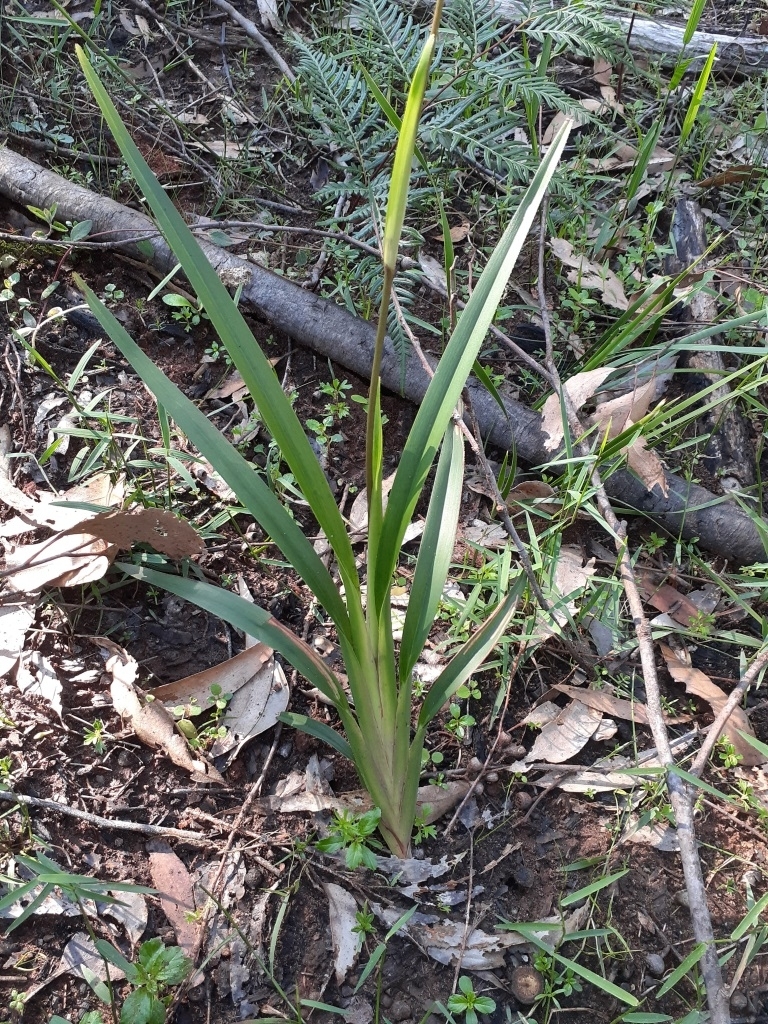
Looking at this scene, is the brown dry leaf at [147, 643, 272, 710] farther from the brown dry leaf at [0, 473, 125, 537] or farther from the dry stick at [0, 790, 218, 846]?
the brown dry leaf at [0, 473, 125, 537]

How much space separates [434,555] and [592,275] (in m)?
1.29

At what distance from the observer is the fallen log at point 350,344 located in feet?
5.64

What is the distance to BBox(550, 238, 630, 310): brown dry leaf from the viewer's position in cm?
205

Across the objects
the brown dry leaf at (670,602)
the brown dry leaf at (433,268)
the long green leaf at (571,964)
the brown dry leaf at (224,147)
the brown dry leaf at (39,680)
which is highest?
the brown dry leaf at (224,147)

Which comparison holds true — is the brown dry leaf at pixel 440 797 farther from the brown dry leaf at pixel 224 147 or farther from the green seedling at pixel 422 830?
the brown dry leaf at pixel 224 147

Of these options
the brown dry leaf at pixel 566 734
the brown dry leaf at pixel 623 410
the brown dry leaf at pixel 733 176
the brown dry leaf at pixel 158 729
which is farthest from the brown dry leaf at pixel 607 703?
the brown dry leaf at pixel 733 176

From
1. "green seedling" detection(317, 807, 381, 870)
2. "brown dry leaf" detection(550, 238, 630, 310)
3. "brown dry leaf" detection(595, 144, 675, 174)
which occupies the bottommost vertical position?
"green seedling" detection(317, 807, 381, 870)

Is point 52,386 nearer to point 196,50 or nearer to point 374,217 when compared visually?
point 374,217

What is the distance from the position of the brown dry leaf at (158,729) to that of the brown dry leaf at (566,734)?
603 millimetres

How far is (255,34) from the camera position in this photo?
8.23 feet

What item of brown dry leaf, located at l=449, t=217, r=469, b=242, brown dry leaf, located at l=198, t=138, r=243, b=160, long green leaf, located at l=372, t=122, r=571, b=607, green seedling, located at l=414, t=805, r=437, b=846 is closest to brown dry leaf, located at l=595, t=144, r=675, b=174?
brown dry leaf, located at l=449, t=217, r=469, b=242

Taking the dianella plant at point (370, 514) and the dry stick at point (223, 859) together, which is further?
the dry stick at point (223, 859)

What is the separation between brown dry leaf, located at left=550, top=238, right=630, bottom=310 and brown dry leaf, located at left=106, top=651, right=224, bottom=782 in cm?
152

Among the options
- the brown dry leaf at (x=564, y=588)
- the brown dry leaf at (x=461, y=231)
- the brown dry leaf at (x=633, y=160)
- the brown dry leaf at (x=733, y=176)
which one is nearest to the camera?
the brown dry leaf at (x=564, y=588)
